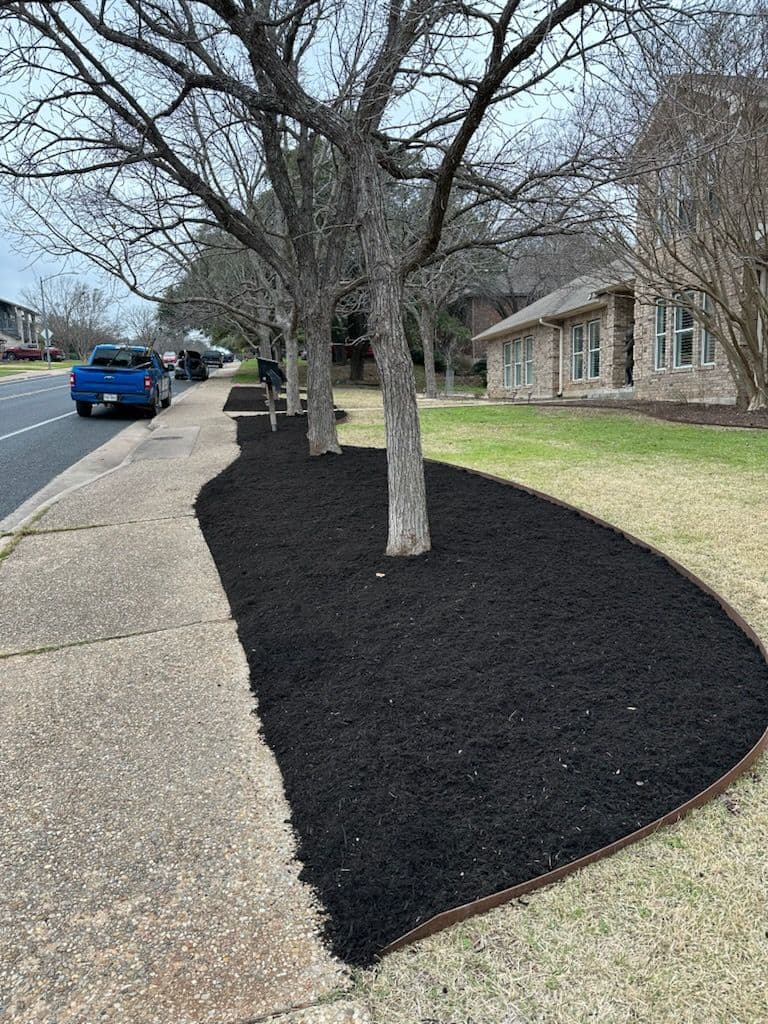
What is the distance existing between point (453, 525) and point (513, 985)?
387 centimetres

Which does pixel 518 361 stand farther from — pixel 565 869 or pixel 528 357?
pixel 565 869

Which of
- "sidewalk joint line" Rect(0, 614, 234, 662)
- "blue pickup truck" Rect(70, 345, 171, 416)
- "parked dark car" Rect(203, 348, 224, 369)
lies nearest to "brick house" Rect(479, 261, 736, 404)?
"blue pickup truck" Rect(70, 345, 171, 416)

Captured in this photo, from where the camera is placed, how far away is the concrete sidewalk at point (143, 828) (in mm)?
1806

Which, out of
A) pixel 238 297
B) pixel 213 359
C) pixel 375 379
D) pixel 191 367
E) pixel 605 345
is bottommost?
pixel 375 379

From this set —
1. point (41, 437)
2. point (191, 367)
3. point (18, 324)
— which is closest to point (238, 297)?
point (41, 437)

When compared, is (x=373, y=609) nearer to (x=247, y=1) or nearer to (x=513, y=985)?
(x=513, y=985)

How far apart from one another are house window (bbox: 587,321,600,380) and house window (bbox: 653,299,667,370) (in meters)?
3.88

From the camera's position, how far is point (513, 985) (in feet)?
5.86

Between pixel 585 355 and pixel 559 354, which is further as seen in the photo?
pixel 559 354

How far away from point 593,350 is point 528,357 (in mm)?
6031

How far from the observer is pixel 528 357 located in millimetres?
29234

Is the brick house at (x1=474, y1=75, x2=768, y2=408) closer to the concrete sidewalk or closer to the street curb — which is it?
the concrete sidewalk

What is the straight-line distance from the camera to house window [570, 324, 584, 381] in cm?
2438

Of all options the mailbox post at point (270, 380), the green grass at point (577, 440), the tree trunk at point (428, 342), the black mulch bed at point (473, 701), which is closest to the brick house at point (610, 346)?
the tree trunk at point (428, 342)
